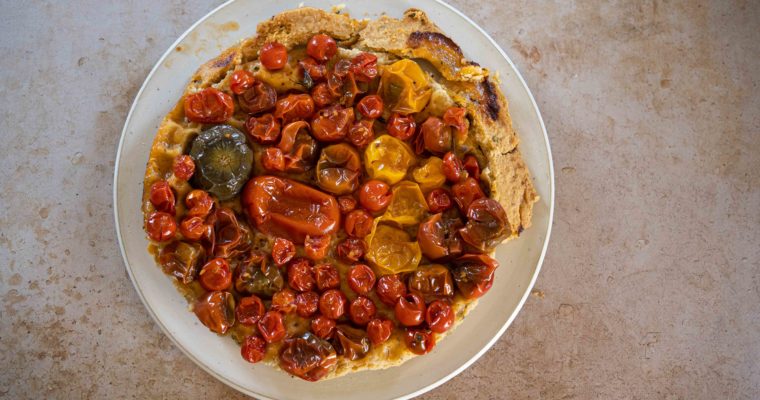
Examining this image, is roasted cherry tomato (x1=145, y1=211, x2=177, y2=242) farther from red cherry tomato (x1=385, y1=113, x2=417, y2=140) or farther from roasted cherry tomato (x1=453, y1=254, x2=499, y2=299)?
roasted cherry tomato (x1=453, y1=254, x2=499, y2=299)

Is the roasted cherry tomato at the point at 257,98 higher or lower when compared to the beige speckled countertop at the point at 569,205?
higher

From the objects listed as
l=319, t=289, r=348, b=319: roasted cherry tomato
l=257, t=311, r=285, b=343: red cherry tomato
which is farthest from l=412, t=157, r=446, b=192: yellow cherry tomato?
l=257, t=311, r=285, b=343: red cherry tomato

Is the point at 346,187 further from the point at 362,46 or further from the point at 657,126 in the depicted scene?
the point at 657,126

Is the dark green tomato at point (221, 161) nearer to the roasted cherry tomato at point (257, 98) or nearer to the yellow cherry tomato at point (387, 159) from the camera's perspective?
the roasted cherry tomato at point (257, 98)

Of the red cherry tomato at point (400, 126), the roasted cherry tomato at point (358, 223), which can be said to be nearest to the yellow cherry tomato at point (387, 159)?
the red cherry tomato at point (400, 126)

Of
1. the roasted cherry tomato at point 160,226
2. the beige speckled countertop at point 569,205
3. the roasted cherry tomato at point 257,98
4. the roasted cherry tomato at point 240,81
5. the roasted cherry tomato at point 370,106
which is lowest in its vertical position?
the beige speckled countertop at point 569,205

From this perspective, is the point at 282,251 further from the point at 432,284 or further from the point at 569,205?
the point at 569,205
